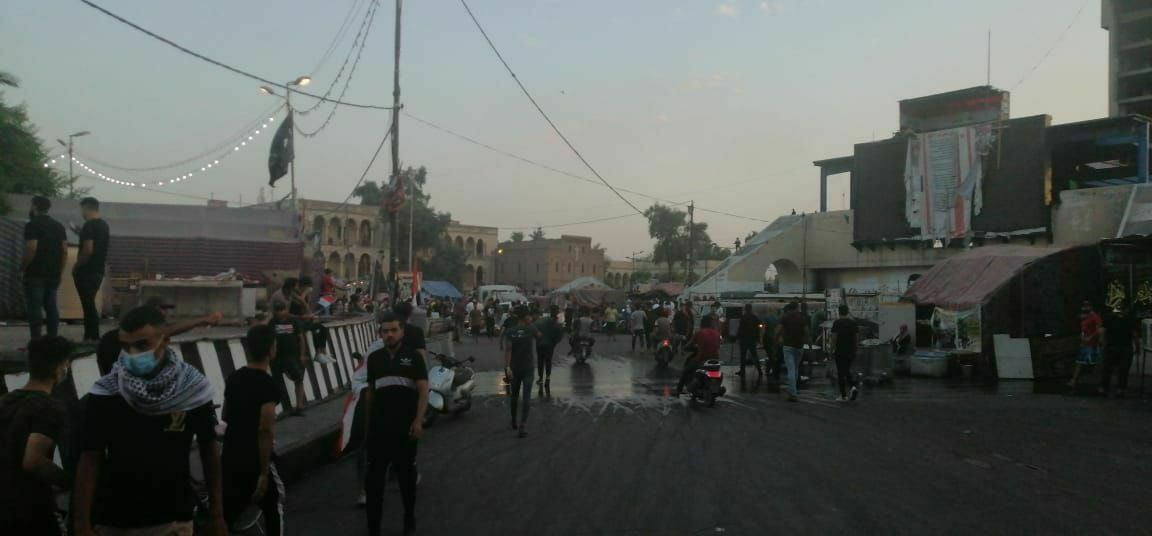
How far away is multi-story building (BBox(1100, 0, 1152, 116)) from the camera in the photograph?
220ft

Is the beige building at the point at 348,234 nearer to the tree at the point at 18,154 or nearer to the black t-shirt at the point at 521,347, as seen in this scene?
the tree at the point at 18,154

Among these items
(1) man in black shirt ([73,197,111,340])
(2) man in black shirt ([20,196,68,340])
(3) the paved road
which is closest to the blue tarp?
(3) the paved road

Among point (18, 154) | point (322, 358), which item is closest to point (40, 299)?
point (322, 358)

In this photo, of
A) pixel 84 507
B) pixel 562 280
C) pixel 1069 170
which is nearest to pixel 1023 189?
pixel 1069 170

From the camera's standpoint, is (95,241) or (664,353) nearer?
(95,241)

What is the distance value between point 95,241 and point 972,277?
19611 millimetres

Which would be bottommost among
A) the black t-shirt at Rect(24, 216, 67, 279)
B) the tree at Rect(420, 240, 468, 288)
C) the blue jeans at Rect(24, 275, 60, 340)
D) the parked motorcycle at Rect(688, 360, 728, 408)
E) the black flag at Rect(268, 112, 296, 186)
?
the parked motorcycle at Rect(688, 360, 728, 408)

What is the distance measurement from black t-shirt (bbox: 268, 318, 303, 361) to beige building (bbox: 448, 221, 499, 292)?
80.6m

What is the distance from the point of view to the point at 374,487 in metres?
6.15

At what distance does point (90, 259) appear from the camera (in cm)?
921

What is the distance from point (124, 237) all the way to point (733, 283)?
3087 centimetres

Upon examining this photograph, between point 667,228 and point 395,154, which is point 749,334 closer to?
point 395,154

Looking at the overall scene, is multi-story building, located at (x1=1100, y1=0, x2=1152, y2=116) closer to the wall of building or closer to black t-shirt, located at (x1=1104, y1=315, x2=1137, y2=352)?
the wall of building

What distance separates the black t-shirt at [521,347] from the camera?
11.9 meters
